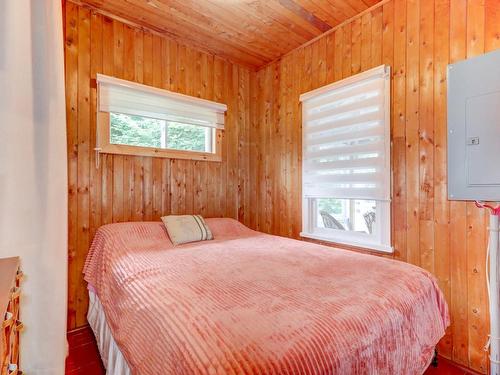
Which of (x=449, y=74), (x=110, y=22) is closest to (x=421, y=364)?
(x=449, y=74)

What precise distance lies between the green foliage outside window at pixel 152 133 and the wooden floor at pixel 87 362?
156 cm

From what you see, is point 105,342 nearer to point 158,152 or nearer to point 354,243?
point 158,152

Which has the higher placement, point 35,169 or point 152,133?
point 152,133

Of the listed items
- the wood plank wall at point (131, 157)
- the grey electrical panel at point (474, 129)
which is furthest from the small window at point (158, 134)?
the grey electrical panel at point (474, 129)

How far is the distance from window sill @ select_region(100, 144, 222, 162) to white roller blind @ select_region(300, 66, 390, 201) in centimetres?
102

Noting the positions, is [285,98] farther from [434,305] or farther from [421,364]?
[421,364]

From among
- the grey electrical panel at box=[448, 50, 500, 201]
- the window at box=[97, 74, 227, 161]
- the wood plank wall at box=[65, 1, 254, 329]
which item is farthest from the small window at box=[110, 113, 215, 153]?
the grey electrical panel at box=[448, 50, 500, 201]

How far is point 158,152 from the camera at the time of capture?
2549 millimetres

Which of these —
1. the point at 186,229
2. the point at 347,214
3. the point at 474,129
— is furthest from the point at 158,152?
the point at 474,129

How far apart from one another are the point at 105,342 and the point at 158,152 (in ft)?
5.09

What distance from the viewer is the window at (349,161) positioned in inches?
83.9

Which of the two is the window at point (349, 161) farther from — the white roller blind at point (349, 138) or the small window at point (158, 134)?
the small window at point (158, 134)

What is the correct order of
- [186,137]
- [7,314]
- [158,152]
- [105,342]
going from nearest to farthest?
[7,314], [105,342], [158,152], [186,137]

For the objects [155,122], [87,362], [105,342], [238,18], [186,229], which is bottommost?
[87,362]
